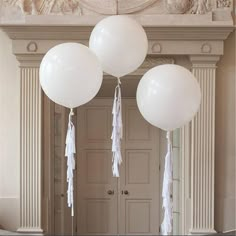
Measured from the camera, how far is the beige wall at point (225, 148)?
520 centimetres

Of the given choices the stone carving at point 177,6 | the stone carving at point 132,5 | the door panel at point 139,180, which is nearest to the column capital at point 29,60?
the stone carving at point 132,5

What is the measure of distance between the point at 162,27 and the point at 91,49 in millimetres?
1897

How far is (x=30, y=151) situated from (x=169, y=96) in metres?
2.62

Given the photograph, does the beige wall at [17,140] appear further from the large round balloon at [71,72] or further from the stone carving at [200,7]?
the large round balloon at [71,72]

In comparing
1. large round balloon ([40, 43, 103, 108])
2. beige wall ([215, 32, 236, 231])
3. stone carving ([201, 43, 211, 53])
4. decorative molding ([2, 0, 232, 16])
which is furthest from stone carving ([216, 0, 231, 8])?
large round balloon ([40, 43, 103, 108])

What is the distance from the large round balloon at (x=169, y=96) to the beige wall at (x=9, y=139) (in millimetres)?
2493

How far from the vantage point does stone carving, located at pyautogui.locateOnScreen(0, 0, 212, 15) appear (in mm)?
4988

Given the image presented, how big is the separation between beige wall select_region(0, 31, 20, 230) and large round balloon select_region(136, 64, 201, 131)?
8.18 ft

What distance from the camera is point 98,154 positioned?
6.60 meters

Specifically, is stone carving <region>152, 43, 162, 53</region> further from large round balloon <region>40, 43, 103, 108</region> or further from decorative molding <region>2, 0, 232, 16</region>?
large round balloon <region>40, 43, 103, 108</region>

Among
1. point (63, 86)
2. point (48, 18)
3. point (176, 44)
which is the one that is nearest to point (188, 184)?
point (176, 44)

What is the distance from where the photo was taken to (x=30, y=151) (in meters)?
5.16

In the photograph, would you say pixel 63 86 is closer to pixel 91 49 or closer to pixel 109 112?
pixel 91 49

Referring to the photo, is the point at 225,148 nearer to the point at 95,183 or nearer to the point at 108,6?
the point at 108,6
